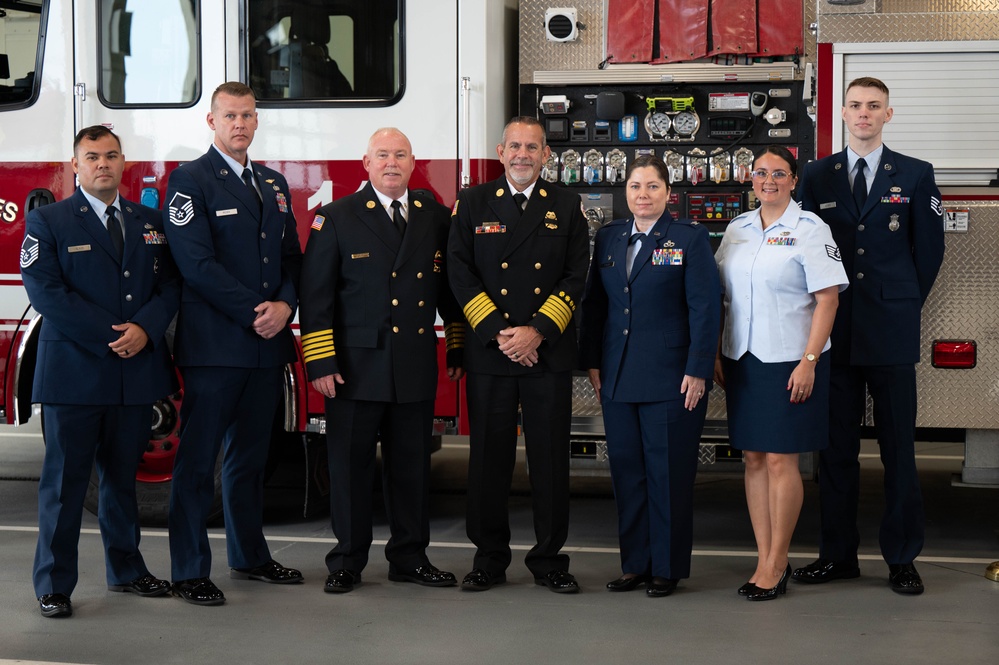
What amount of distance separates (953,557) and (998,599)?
762 mm

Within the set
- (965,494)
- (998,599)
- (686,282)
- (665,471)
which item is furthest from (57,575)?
(965,494)

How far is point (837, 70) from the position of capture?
5.35 meters

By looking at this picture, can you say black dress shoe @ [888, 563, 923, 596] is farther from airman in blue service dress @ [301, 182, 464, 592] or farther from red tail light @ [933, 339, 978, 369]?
airman in blue service dress @ [301, 182, 464, 592]

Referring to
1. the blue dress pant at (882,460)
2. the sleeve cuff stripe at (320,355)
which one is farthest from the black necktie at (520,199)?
the blue dress pant at (882,460)

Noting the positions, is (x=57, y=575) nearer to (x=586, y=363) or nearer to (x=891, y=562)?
(x=586, y=363)

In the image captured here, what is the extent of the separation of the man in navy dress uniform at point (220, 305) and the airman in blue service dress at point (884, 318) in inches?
96.3

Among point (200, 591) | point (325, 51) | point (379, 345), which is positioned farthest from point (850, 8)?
point (200, 591)

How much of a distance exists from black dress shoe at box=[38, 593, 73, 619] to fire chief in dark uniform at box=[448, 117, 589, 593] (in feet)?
5.42

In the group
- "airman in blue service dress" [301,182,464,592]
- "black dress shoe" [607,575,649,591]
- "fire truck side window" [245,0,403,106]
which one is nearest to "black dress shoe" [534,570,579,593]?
"black dress shoe" [607,575,649,591]

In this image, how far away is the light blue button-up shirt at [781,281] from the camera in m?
4.76

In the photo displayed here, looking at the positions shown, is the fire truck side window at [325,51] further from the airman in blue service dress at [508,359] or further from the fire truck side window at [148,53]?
the airman in blue service dress at [508,359]

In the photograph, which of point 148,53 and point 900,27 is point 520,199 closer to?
point 900,27

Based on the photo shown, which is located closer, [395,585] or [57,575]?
[57,575]

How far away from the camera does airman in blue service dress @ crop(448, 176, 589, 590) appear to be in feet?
16.3
